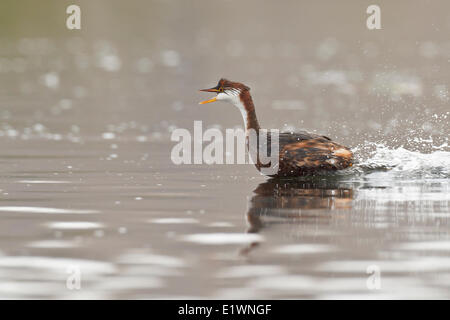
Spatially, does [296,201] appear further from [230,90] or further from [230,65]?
[230,65]

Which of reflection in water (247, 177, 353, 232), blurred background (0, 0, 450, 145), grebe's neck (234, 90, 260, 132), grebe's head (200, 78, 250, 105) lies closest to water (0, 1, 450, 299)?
reflection in water (247, 177, 353, 232)

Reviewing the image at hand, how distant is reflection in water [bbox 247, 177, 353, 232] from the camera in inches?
472

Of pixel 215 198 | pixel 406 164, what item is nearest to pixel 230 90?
pixel 215 198

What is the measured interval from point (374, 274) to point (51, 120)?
53.0 feet

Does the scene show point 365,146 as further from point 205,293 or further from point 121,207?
point 205,293

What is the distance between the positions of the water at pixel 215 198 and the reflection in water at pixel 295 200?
0.09 feet

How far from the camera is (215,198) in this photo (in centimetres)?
1355

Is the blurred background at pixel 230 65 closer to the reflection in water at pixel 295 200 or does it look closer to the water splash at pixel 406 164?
the water splash at pixel 406 164

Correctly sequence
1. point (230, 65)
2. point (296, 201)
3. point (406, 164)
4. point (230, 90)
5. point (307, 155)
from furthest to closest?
point (230, 65)
point (406, 164)
point (230, 90)
point (307, 155)
point (296, 201)

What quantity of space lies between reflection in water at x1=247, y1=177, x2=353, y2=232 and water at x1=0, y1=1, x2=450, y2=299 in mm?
29

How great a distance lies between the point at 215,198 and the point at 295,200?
1.13 meters

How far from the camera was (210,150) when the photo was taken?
62.0ft

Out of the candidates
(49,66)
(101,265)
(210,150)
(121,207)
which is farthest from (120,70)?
(101,265)

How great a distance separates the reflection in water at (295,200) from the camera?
1200 centimetres
